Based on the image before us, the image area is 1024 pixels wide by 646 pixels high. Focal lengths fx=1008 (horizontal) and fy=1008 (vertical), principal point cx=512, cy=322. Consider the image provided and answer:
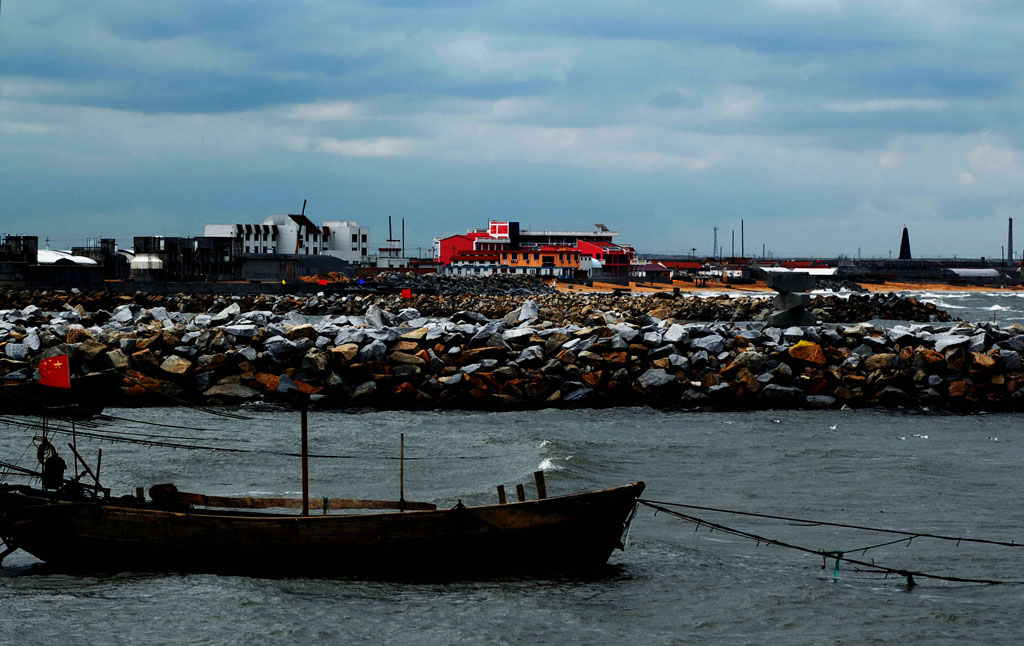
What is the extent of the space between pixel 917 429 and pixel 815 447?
3.84 m

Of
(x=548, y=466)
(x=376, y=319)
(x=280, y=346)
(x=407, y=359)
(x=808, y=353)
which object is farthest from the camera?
(x=376, y=319)

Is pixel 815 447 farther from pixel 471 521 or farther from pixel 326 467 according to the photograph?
pixel 471 521

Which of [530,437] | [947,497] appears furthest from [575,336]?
[947,497]

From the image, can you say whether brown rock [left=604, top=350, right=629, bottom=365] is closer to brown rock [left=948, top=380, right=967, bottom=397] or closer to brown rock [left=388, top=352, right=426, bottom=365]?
brown rock [left=388, top=352, right=426, bottom=365]

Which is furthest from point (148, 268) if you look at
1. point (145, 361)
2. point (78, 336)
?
point (145, 361)

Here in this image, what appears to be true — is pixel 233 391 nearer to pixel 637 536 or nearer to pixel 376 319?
pixel 376 319

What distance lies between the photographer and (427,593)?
37.2 feet

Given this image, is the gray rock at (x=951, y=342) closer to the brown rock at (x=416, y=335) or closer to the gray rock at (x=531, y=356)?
the gray rock at (x=531, y=356)

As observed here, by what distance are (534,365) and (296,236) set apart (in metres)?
104

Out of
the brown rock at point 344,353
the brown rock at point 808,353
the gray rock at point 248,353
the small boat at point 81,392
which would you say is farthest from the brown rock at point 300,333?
the brown rock at point 808,353

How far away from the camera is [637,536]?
14070 millimetres

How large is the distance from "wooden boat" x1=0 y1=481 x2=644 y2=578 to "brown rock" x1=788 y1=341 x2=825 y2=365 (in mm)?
16472

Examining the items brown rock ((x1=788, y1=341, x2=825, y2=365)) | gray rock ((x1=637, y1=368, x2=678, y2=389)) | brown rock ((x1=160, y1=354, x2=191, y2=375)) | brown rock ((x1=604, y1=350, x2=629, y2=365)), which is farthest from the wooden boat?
brown rock ((x1=788, y1=341, x2=825, y2=365))

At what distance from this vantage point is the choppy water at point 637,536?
10.5 meters
